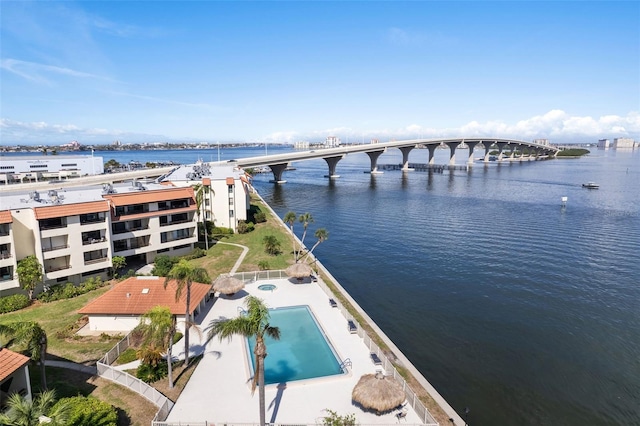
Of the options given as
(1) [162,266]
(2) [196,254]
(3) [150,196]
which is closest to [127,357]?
(1) [162,266]

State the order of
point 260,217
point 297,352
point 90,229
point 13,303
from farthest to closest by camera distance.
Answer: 1. point 260,217
2. point 90,229
3. point 13,303
4. point 297,352

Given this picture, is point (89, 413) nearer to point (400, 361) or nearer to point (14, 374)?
point (14, 374)

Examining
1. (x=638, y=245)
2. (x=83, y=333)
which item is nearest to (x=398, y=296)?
(x=83, y=333)

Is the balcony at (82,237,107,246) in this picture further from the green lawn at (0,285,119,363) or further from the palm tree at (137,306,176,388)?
the palm tree at (137,306,176,388)

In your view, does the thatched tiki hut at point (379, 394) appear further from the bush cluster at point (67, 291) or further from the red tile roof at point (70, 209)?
the red tile roof at point (70, 209)

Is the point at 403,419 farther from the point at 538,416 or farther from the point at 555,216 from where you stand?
the point at 555,216

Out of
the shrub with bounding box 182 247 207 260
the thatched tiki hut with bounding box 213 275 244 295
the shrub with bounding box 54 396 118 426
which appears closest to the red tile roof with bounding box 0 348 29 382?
the shrub with bounding box 54 396 118 426
